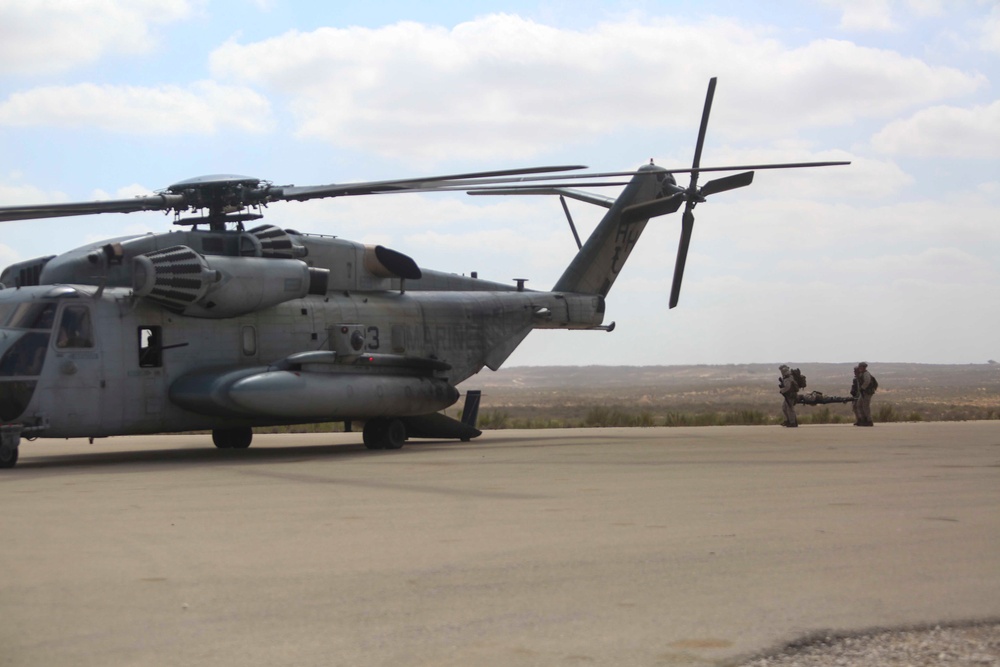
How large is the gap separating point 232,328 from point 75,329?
2792 millimetres

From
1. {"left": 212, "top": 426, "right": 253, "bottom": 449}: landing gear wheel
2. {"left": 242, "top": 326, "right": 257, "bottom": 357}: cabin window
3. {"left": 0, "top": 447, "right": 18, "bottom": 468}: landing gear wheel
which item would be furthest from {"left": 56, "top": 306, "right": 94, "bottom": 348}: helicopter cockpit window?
{"left": 212, "top": 426, "right": 253, "bottom": 449}: landing gear wheel

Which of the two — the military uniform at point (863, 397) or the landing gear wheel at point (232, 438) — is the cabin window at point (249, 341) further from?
the military uniform at point (863, 397)

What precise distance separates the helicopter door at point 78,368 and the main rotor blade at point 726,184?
11.6m

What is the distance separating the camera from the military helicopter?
53.7 feet

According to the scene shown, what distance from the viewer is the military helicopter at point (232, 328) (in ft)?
53.7

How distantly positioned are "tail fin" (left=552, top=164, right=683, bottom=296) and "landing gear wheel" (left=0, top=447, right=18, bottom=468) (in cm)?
1221

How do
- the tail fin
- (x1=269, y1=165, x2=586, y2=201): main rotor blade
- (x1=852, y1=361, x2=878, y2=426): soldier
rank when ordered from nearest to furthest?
(x1=269, y1=165, x2=586, y2=201): main rotor blade
the tail fin
(x1=852, y1=361, x2=878, y2=426): soldier

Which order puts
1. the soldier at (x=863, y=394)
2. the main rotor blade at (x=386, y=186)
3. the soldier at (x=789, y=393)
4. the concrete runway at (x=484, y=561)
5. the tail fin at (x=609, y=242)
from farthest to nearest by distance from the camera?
1. the soldier at (x=863, y=394)
2. the soldier at (x=789, y=393)
3. the tail fin at (x=609, y=242)
4. the main rotor blade at (x=386, y=186)
5. the concrete runway at (x=484, y=561)

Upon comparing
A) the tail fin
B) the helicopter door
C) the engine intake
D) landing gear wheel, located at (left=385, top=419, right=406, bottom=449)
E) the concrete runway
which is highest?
the tail fin

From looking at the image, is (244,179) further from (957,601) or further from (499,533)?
(957,601)

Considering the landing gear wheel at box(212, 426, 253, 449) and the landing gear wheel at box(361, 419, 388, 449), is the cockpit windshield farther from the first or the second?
the landing gear wheel at box(361, 419, 388, 449)

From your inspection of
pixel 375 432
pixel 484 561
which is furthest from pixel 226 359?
pixel 484 561

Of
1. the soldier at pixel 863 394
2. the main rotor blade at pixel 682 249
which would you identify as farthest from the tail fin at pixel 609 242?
the soldier at pixel 863 394

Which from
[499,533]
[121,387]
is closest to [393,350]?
[121,387]
